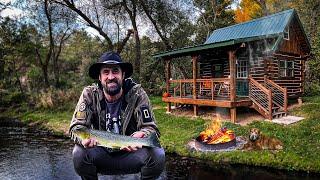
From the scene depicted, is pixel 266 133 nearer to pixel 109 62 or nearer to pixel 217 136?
pixel 217 136

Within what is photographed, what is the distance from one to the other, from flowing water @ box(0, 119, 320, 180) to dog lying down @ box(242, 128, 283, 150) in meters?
1.26

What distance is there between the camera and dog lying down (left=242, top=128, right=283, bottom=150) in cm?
1206

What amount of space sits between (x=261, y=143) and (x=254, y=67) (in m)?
9.54

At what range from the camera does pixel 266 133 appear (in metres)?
13.8

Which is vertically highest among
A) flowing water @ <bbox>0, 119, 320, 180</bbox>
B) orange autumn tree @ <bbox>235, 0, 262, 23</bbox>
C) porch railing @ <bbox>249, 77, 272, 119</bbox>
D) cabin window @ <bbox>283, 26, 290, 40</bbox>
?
orange autumn tree @ <bbox>235, 0, 262, 23</bbox>

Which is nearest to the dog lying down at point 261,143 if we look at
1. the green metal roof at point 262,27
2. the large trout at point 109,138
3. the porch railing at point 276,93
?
the porch railing at point 276,93

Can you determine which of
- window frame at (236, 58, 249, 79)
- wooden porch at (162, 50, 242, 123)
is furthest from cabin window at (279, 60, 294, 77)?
wooden porch at (162, 50, 242, 123)

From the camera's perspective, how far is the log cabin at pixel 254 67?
1738cm

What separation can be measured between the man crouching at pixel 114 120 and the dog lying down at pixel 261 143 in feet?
26.8

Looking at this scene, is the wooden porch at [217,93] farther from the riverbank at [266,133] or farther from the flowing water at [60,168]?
the flowing water at [60,168]

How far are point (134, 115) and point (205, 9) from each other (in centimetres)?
3885

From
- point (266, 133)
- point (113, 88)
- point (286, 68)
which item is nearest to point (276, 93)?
point (286, 68)

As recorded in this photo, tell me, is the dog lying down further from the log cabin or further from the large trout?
the large trout

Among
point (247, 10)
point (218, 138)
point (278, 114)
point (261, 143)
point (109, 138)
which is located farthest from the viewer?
point (247, 10)
